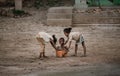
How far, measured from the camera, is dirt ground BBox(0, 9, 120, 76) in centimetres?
1018

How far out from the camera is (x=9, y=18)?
21.9m

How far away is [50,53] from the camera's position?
13.4 m

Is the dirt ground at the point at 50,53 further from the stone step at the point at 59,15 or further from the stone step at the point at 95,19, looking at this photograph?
the stone step at the point at 59,15

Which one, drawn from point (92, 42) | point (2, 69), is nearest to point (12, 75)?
point (2, 69)

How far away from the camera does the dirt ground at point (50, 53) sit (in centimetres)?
1018

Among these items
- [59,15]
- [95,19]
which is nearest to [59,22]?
[59,15]

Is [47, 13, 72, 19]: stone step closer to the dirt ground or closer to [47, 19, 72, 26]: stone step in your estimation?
[47, 19, 72, 26]: stone step

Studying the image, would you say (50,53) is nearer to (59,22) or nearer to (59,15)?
(59,22)

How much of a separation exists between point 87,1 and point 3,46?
838cm

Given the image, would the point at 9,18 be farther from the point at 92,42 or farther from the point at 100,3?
the point at 92,42

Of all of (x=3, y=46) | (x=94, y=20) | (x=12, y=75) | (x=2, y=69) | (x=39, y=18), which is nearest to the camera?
(x=12, y=75)

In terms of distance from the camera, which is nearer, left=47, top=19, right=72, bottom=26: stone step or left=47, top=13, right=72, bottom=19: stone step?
left=47, top=19, right=72, bottom=26: stone step

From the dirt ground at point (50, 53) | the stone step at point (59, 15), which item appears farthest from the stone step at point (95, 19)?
the dirt ground at point (50, 53)

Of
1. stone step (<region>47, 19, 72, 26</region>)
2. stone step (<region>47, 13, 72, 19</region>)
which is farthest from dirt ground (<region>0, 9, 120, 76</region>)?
stone step (<region>47, 13, 72, 19</region>)
